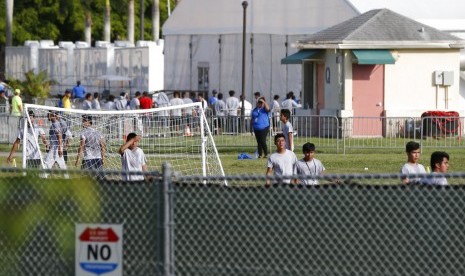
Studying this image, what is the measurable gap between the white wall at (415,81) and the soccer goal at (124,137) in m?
10.1

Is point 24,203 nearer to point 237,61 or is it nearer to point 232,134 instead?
point 232,134

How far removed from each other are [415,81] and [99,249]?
2906 centimetres

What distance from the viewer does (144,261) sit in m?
10.7

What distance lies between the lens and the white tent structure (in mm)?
45531

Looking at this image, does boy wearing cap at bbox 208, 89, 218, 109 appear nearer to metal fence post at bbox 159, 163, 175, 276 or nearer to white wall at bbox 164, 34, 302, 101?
white wall at bbox 164, 34, 302, 101

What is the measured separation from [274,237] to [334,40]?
1102 inches

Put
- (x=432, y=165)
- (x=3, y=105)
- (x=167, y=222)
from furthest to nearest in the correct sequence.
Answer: (x=3, y=105), (x=432, y=165), (x=167, y=222)

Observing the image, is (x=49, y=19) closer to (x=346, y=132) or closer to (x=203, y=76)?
(x=203, y=76)

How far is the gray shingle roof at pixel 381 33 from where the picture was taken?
38.2 m

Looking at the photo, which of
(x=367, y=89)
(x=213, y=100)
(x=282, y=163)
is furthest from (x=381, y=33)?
(x=282, y=163)

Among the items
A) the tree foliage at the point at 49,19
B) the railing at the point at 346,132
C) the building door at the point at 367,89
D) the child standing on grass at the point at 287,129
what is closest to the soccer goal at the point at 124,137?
the child standing on grass at the point at 287,129

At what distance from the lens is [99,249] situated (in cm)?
1063

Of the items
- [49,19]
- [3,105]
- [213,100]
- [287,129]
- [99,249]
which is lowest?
[99,249]

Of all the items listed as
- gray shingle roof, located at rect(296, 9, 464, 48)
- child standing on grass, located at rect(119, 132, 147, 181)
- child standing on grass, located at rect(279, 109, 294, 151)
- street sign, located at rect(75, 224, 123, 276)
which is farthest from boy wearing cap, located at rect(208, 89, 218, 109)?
street sign, located at rect(75, 224, 123, 276)
